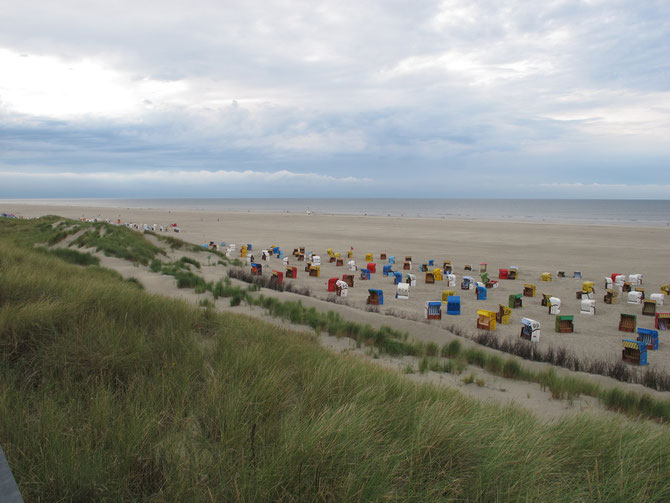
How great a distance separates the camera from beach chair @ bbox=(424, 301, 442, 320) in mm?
10797

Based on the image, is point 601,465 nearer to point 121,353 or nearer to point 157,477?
point 157,477

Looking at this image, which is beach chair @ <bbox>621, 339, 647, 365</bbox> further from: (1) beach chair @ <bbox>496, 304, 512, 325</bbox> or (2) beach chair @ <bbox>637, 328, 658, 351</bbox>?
(1) beach chair @ <bbox>496, 304, 512, 325</bbox>

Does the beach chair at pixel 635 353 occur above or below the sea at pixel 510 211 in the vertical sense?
below

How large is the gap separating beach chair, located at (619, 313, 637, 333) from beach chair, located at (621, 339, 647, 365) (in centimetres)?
233

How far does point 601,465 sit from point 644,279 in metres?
19.2

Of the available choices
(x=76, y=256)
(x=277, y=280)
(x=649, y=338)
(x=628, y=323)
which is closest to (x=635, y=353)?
(x=649, y=338)

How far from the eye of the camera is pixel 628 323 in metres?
10.1

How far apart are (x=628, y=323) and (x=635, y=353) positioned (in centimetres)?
256

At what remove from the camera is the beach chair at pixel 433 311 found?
10.8 m

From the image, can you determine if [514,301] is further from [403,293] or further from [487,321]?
[403,293]

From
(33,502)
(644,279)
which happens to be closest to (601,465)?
(33,502)

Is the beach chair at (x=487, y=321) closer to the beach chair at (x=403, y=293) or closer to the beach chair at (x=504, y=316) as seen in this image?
the beach chair at (x=504, y=316)

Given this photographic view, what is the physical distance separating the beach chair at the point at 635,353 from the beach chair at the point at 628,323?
2331 mm

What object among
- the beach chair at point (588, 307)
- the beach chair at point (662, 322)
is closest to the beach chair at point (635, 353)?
the beach chair at point (662, 322)
